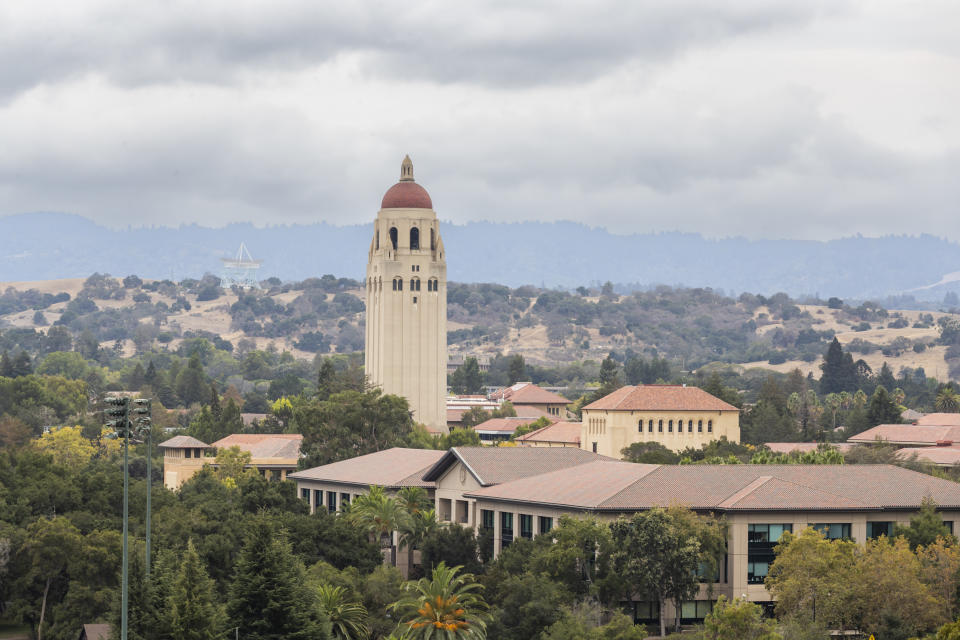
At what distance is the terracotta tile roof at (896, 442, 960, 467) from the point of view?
13675cm

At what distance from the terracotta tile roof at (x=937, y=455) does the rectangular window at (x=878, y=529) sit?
48.8m

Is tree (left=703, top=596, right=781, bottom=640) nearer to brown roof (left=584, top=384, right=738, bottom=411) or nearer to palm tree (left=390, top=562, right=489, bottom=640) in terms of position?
→ palm tree (left=390, top=562, right=489, bottom=640)

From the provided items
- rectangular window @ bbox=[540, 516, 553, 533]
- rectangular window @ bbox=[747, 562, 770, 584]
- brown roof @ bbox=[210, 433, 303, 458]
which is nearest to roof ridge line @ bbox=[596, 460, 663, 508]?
rectangular window @ bbox=[540, 516, 553, 533]

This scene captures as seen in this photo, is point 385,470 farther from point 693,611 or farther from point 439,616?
point 439,616

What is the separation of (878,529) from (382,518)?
27323mm

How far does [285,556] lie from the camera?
68250 millimetres

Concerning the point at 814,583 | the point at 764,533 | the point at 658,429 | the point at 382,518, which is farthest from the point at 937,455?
the point at 814,583

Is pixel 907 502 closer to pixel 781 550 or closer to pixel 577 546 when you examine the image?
pixel 781 550

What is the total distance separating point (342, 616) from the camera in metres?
74.8

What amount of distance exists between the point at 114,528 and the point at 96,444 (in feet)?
302

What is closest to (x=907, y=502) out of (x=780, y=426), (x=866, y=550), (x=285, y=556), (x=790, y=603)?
(x=866, y=550)

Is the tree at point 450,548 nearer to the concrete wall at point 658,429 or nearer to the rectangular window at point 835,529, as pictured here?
the rectangular window at point 835,529

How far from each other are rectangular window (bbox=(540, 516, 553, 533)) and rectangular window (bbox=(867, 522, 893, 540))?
15.9m

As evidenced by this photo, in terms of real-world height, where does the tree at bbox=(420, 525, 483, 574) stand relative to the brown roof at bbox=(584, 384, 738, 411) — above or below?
below
